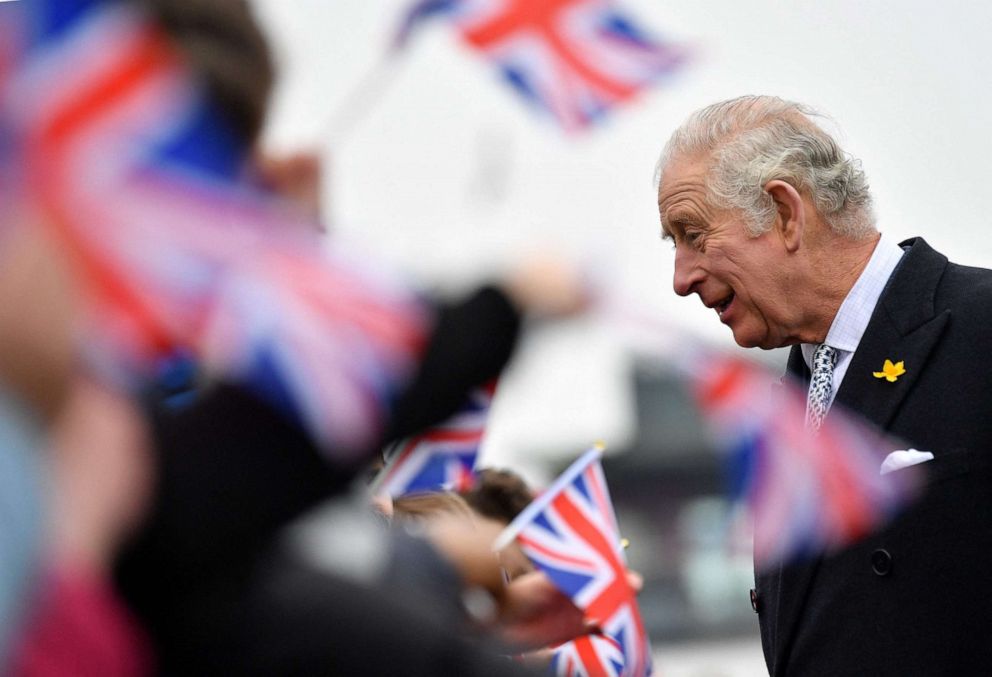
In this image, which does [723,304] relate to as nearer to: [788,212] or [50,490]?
[788,212]

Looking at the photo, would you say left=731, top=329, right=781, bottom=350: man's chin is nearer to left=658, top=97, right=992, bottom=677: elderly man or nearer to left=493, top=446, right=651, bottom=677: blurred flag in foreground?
left=658, top=97, right=992, bottom=677: elderly man

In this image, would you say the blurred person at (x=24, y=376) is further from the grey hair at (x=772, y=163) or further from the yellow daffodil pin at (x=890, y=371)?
the grey hair at (x=772, y=163)

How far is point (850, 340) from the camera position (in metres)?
2.85

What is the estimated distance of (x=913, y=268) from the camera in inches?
111

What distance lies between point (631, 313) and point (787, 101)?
1889mm

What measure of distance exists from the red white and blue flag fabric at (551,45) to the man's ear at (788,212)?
1.40m

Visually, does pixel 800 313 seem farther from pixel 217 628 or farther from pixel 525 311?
pixel 217 628

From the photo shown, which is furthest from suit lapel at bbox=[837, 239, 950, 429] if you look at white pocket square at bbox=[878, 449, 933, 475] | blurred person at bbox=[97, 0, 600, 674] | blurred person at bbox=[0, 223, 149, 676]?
blurred person at bbox=[0, 223, 149, 676]

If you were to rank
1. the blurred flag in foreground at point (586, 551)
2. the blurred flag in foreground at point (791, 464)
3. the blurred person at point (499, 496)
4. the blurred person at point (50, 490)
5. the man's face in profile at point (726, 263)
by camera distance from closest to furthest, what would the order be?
the blurred person at point (50, 490)
the blurred flag in foreground at point (791, 464)
the blurred flag in foreground at point (586, 551)
the man's face in profile at point (726, 263)
the blurred person at point (499, 496)

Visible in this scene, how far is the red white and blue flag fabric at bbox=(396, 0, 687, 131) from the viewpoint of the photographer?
1.50 m

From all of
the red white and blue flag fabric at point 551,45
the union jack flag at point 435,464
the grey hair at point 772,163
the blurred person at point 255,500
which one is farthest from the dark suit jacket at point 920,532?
the blurred person at point 255,500

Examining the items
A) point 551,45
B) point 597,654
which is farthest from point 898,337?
point 551,45

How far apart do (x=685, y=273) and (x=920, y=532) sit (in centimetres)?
81

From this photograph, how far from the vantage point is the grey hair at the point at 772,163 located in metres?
2.93
